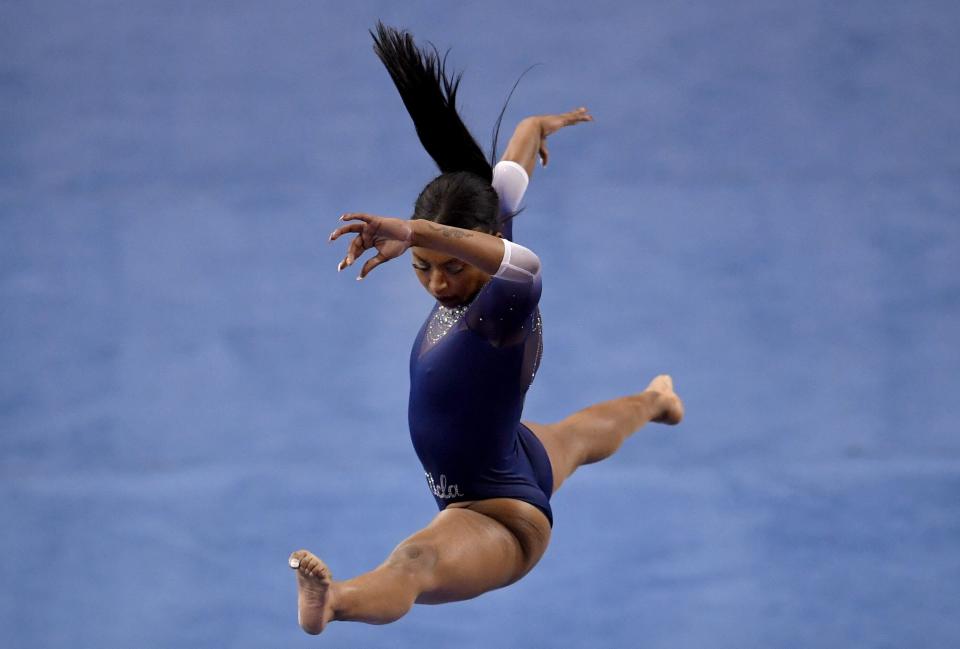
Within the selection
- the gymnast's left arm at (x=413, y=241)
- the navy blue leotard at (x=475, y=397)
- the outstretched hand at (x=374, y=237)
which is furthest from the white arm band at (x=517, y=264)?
the outstretched hand at (x=374, y=237)

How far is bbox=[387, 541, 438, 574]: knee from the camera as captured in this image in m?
2.15

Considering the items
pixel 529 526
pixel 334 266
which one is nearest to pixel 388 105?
pixel 334 266

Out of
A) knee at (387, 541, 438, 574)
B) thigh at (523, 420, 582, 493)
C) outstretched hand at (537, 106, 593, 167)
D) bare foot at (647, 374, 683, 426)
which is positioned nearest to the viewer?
knee at (387, 541, 438, 574)

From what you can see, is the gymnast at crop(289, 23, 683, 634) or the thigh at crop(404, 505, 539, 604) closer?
the gymnast at crop(289, 23, 683, 634)

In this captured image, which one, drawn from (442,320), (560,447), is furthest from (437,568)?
(560,447)

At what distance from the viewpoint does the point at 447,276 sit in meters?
2.23

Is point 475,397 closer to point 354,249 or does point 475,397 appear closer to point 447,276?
point 447,276

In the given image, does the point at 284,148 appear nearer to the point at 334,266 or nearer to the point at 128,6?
the point at 334,266

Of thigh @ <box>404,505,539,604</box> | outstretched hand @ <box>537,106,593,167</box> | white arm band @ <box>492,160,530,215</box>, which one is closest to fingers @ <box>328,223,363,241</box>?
thigh @ <box>404,505,539,604</box>

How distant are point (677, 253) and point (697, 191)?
33cm

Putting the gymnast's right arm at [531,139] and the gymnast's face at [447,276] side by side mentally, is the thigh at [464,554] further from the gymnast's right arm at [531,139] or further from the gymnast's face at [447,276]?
the gymnast's right arm at [531,139]

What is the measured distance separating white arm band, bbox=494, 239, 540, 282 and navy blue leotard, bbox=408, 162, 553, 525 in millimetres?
115

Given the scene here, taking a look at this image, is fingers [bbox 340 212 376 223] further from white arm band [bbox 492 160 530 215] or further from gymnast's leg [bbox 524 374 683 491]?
gymnast's leg [bbox 524 374 683 491]

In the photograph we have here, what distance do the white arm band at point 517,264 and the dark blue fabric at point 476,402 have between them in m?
0.12
